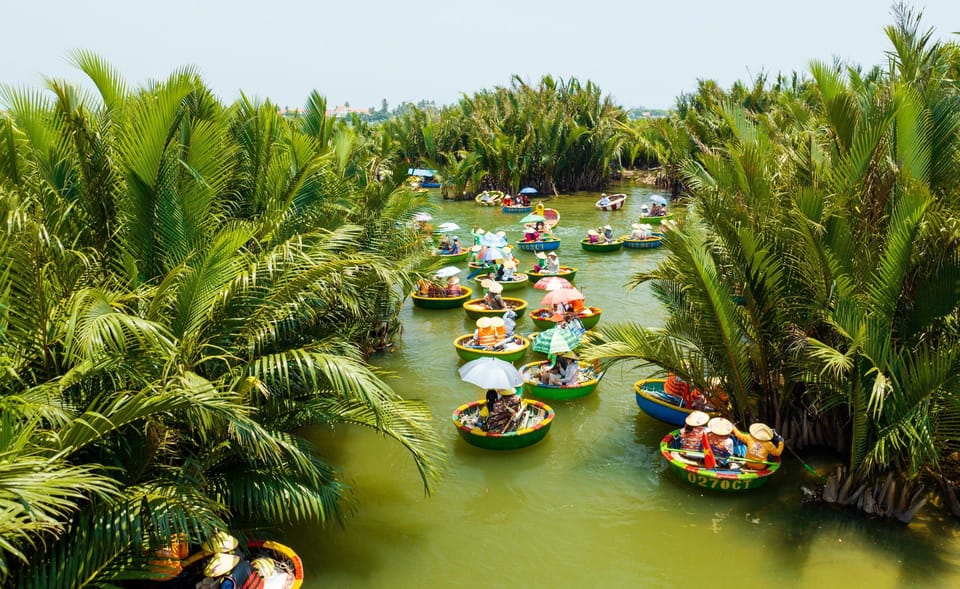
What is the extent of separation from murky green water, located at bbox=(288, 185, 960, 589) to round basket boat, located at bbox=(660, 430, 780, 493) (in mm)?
205

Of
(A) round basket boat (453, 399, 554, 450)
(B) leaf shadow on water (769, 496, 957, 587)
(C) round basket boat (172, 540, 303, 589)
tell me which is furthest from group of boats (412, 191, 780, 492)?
(C) round basket boat (172, 540, 303, 589)

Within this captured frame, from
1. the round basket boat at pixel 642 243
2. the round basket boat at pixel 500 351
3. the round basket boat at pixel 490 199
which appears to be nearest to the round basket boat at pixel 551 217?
the round basket boat at pixel 642 243

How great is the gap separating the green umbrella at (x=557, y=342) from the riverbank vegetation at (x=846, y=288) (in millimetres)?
1941

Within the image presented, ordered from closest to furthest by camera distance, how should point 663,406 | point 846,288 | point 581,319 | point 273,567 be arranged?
point 273,567, point 846,288, point 663,406, point 581,319

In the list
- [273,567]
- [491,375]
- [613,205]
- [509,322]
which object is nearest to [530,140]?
[613,205]

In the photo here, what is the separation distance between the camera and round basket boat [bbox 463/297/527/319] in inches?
612

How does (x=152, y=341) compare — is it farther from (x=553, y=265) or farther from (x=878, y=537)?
(x=553, y=265)

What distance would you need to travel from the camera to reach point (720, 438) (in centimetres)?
862

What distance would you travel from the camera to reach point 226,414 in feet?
15.5

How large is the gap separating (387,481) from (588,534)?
9.23 feet

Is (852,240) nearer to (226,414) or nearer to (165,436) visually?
(226,414)

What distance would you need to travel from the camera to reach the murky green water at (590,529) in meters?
7.10

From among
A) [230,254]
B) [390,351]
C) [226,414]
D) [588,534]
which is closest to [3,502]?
[226,414]

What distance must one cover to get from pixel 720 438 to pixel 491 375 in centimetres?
316
